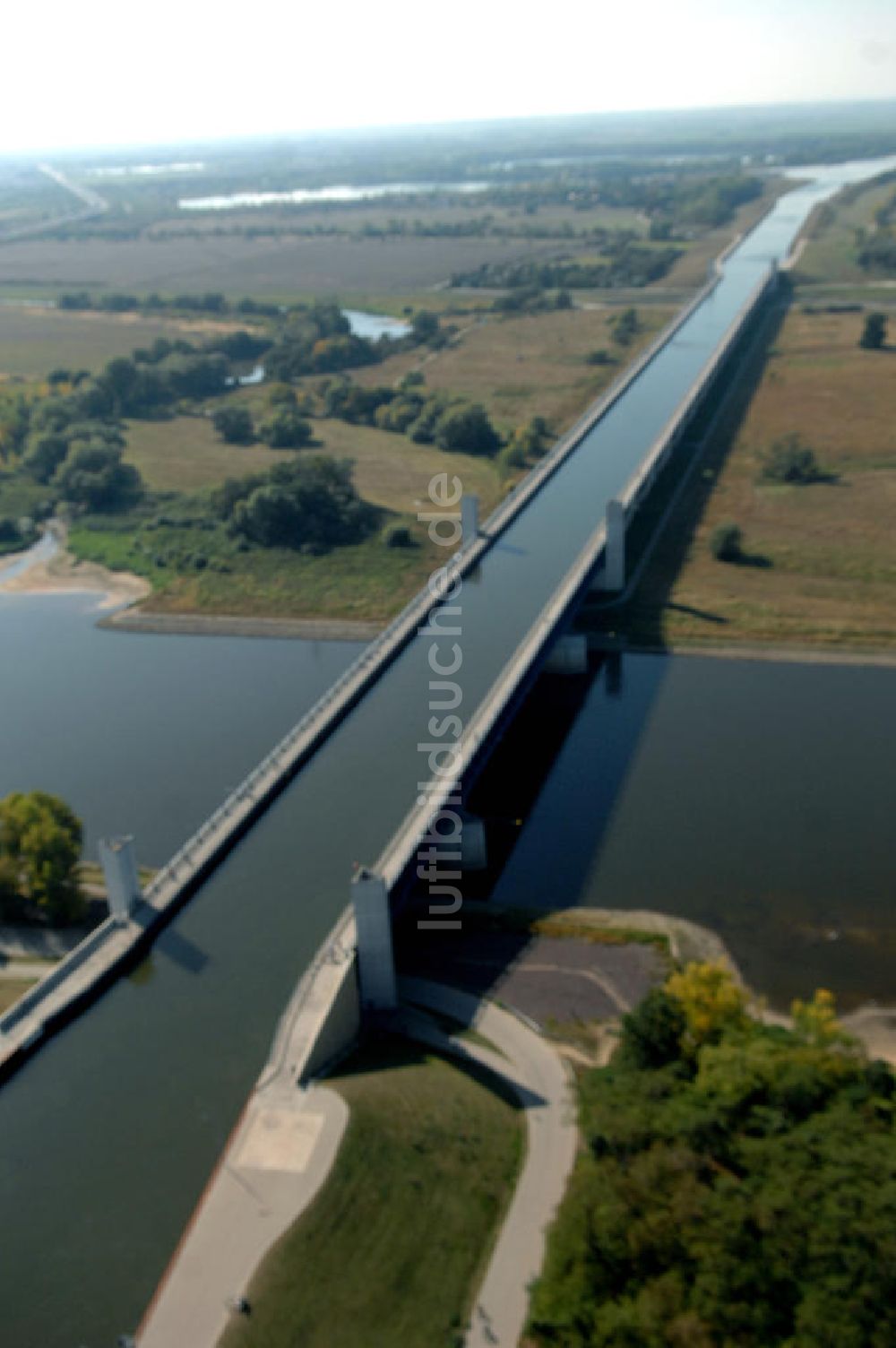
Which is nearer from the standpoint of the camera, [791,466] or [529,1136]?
[529,1136]

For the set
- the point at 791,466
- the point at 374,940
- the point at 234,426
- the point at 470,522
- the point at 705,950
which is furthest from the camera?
the point at 234,426

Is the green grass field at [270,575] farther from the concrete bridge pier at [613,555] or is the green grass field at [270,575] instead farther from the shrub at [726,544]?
the shrub at [726,544]

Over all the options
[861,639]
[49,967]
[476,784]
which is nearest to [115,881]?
[49,967]

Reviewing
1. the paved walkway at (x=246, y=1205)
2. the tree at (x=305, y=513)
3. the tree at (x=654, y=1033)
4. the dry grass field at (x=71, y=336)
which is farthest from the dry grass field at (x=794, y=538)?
the dry grass field at (x=71, y=336)

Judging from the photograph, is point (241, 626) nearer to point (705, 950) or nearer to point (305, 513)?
point (305, 513)

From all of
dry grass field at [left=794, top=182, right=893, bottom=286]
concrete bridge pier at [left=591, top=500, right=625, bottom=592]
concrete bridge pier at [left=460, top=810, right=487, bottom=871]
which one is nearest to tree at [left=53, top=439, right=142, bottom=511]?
concrete bridge pier at [left=591, top=500, right=625, bottom=592]

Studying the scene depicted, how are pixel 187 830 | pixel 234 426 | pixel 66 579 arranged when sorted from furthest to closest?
pixel 234 426 < pixel 66 579 < pixel 187 830

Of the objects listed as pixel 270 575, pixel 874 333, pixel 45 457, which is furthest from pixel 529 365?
pixel 270 575
